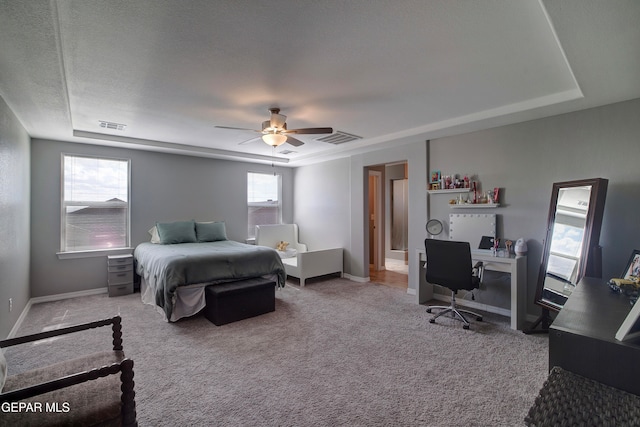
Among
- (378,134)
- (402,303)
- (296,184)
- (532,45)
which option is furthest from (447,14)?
(296,184)

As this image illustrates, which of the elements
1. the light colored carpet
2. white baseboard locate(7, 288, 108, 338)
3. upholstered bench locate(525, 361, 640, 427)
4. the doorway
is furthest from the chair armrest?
the doorway

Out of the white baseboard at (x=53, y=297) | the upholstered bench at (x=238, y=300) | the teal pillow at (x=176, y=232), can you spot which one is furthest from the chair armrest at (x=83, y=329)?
the teal pillow at (x=176, y=232)

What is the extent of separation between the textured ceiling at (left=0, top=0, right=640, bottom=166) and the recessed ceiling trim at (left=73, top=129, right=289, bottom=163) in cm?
55

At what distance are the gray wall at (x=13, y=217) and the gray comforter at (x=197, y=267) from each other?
1.27 metres

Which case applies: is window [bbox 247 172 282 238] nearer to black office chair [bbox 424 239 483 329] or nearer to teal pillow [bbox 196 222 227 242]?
teal pillow [bbox 196 222 227 242]

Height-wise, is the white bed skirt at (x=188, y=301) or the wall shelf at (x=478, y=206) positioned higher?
the wall shelf at (x=478, y=206)

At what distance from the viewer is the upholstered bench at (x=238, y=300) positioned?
341 cm

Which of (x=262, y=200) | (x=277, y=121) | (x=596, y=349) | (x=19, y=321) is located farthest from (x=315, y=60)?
(x=262, y=200)

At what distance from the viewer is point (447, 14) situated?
1774mm

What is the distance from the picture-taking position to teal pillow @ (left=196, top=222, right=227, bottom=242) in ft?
17.3

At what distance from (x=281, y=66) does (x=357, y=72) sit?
63cm

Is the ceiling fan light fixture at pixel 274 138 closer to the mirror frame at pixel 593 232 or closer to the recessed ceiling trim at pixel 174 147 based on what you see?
the recessed ceiling trim at pixel 174 147

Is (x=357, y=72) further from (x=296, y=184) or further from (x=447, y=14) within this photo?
(x=296, y=184)

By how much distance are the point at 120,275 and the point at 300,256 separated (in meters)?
2.80
